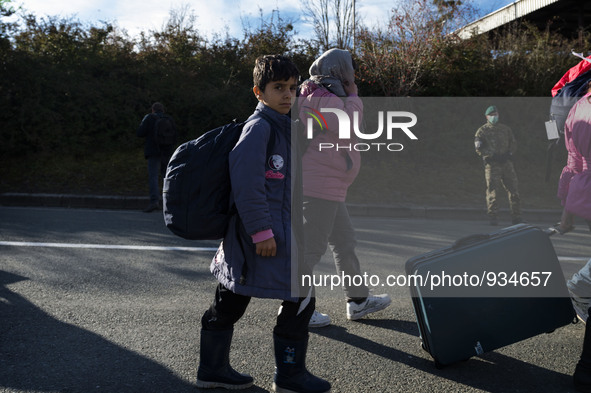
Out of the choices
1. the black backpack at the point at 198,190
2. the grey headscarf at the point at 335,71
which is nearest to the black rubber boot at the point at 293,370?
the black backpack at the point at 198,190

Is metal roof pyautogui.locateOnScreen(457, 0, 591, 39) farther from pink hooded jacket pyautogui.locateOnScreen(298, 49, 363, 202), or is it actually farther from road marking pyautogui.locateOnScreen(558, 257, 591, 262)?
pink hooded jacket pyautogui.locateOnScreen(298, 49, 363, 202)

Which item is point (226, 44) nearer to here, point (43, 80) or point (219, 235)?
point (43, 80)

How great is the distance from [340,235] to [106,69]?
1261cm

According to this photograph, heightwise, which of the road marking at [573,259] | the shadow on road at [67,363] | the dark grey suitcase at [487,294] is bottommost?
the road marking at [573,259]

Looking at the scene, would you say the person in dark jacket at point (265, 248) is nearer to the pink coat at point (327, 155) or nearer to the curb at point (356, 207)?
the pink coat at point (327, 155)

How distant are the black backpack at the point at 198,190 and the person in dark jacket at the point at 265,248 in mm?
79

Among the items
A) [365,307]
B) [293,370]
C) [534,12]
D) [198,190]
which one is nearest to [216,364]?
[293,370]

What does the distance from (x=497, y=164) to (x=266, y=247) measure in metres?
→ 7.56

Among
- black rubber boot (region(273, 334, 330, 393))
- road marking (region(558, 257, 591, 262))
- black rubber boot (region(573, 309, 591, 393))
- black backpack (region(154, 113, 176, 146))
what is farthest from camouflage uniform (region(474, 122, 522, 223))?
black rubber boot (region(273, 334, 330, 393))

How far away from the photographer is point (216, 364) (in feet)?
8.89

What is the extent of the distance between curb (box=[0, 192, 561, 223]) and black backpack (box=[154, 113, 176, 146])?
1.11 m

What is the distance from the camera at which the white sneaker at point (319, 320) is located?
3619mm

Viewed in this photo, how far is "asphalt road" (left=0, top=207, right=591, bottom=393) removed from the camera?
9.25 feet

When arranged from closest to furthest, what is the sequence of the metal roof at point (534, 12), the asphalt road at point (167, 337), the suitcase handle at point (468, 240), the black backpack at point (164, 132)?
the asphalt road at point (167, 337) < the suitcase handle at point (468, 240) < the black backpack at point (164, 132) < the metal roof at point (534, 12)
